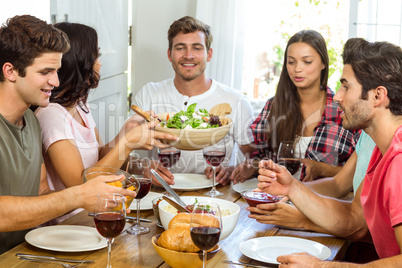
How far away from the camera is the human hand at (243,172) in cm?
236

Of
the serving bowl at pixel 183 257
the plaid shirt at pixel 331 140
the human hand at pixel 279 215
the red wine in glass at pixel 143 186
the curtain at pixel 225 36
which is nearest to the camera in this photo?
the serving bowl at pixel 183 257

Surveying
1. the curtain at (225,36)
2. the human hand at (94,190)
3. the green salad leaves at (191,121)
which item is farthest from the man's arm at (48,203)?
the curtain at (225,36)

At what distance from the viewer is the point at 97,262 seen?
1589 millimetres

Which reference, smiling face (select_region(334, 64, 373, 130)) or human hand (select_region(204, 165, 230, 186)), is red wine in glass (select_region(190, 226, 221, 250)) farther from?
human hand (select_region(204, 165, 230, 186))

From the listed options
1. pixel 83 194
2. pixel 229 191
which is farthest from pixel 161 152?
pixel 83 194

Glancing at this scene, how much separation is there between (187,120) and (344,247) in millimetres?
814

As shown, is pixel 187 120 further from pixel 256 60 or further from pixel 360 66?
pixel 256 60

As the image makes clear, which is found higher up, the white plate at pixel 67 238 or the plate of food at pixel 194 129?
the plate of food at pixel 194 129

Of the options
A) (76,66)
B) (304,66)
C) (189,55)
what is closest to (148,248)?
(76,66)

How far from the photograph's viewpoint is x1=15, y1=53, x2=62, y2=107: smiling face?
1.97 metres

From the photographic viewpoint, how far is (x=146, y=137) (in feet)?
7.26

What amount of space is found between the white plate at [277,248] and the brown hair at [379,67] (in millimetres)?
505

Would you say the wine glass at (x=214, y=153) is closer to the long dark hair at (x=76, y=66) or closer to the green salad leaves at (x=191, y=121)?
the green salad leaves at (x=191, y=121)

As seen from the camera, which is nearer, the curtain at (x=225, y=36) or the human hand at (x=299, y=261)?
the human hand at (x=299, y=261)
